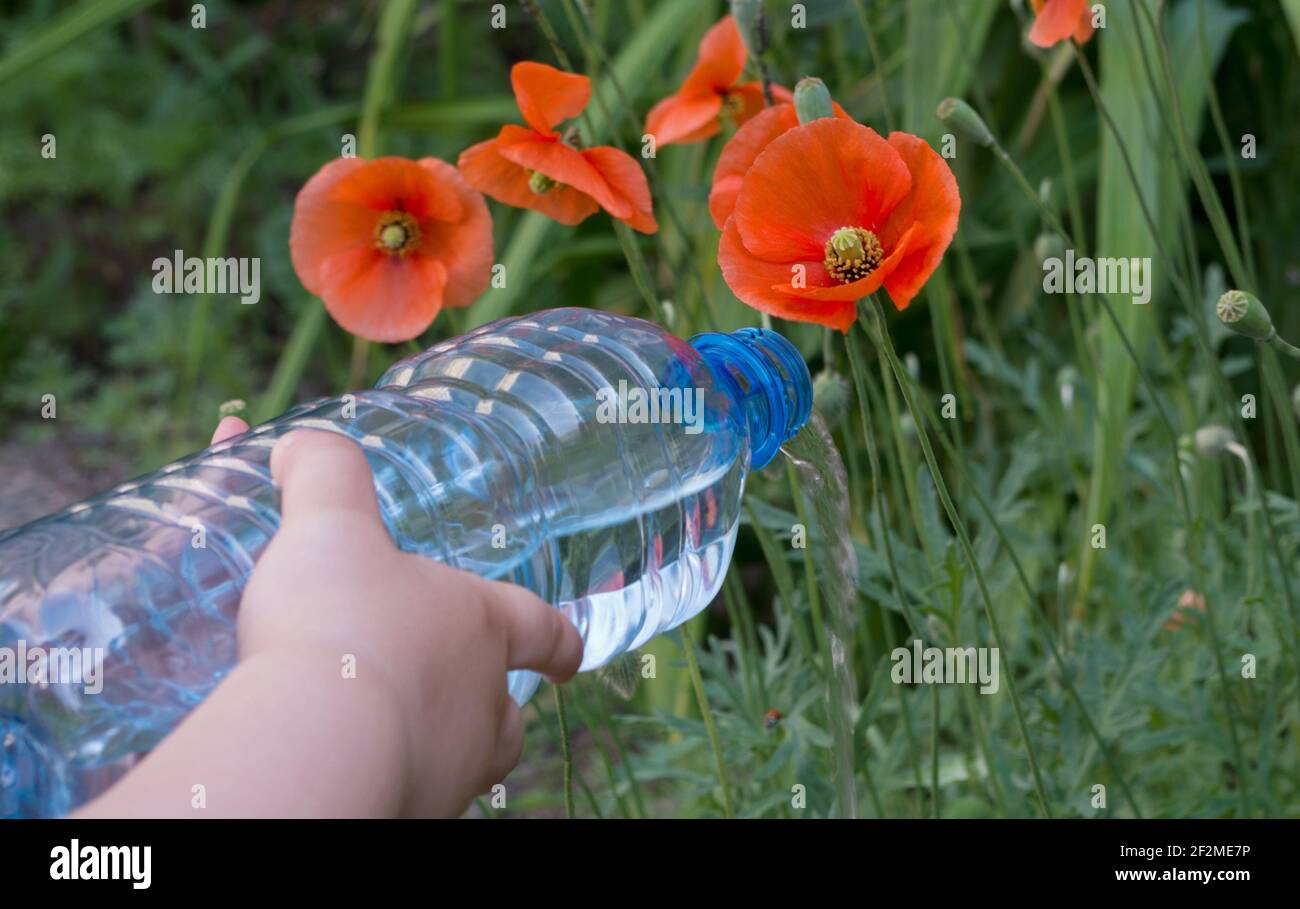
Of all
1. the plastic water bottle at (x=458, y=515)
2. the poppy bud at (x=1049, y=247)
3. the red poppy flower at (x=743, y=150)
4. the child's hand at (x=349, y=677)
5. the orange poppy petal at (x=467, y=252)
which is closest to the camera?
the child's hand at (x=349, y=677)

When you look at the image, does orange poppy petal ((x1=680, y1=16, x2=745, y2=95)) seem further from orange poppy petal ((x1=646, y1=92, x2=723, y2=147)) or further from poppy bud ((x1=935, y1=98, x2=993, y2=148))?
poppy bud ((x1=935, y1=98, x2=993, y2=148))

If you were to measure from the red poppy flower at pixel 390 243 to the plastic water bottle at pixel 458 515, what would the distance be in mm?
59

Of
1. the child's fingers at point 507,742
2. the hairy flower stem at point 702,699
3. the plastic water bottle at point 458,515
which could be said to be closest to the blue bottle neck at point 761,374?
the plastic water bottle at point 458,515

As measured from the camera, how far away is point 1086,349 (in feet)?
3.09

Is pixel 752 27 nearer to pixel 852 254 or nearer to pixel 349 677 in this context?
pixel 852 254

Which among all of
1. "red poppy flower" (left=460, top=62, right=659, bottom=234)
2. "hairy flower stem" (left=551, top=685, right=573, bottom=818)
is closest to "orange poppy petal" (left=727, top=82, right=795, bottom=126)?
"red poppy flower" (left=460, top=62, right=659, bottom=234)

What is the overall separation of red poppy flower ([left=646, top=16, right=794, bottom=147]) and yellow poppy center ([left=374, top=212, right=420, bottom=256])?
0.47 ft

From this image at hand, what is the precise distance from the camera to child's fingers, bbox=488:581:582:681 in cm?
37

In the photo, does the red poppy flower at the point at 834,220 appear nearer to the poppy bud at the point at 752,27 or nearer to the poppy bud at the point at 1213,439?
the poppy bud at the point at 752,27

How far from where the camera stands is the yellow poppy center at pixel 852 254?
0.51 metres

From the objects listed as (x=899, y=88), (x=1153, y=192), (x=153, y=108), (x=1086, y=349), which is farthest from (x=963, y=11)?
(x=153, y=108)

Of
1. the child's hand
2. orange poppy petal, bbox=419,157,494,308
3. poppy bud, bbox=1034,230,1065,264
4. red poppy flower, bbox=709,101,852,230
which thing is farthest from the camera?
poppy bud, bbox=1034,230,1065,264

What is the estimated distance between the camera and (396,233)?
680 mm
